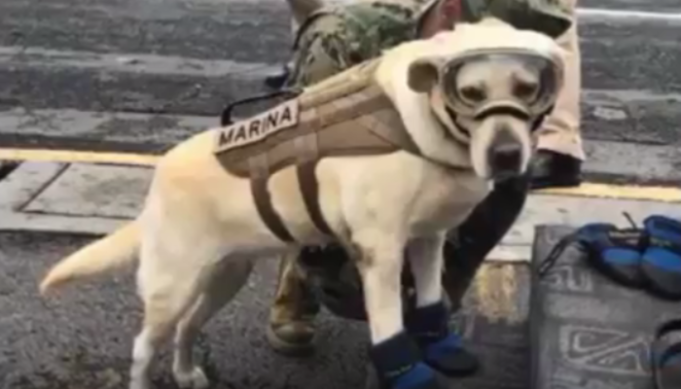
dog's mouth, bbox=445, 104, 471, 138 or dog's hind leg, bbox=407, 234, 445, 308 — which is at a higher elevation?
dog's mouth, bbox=445, 104, 471, 138

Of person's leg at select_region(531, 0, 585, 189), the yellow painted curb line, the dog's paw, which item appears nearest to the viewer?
the dog's paw

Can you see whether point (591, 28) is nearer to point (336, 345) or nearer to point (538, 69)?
point (336, 345)

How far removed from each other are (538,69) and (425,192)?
355 mm

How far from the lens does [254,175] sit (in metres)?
3.33

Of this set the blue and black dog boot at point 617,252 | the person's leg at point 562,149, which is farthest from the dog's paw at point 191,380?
the person's leg at point 562,149

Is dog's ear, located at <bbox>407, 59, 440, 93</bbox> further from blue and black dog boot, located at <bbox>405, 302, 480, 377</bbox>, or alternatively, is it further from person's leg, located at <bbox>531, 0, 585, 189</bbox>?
person's leg, located at <bbox>531, 0, 585, 189</bbox>

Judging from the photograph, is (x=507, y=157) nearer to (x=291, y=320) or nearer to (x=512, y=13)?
(x=512, y=13)

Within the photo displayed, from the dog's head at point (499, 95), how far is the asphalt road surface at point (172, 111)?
2.83 ft

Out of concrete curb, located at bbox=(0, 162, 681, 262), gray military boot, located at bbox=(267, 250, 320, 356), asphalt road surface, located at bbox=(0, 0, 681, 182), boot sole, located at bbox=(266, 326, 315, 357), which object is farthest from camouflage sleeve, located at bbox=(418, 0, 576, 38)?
asphalt road surface, located at bbox=(0, 0, 681, 182)

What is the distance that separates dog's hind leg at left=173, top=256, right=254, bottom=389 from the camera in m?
3.59

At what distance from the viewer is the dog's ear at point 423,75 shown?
9.70 feet

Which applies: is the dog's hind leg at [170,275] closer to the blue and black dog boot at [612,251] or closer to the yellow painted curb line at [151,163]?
the blue and black dog boot at [612,251]

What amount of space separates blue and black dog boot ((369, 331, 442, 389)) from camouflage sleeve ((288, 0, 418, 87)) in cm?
68

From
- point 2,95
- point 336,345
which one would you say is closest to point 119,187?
point 336,345
